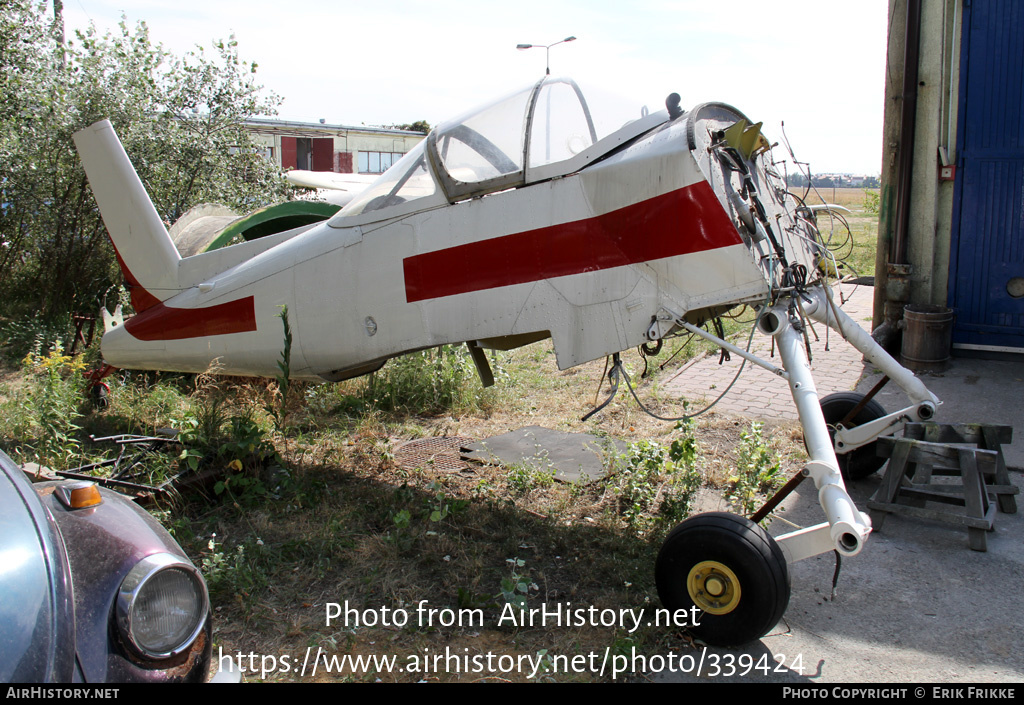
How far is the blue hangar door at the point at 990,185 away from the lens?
6875 mm

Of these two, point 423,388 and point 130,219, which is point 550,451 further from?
point 130,219

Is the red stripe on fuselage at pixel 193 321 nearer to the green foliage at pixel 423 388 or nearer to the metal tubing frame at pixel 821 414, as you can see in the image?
the green foliage at pixel 423 388

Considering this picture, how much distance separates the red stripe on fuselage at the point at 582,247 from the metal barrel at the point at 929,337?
15.1ft

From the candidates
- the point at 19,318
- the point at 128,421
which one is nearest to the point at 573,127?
the point at 128,421

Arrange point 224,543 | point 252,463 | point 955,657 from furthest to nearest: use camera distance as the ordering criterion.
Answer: point 252,463
point 224,543
point 955,657

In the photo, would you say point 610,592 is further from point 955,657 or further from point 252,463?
point 252,463

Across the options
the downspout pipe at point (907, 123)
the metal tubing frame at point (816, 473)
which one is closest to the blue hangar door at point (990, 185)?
the downspout pipe at point (907, 123)

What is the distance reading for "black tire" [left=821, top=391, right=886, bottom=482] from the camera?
4.71 meters

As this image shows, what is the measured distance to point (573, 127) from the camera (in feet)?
13.8

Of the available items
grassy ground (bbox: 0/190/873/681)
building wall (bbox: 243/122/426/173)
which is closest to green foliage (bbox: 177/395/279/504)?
grassy ground (bbox: 0/190/873/681)

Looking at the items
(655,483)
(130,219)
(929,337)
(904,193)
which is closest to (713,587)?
(655,483)

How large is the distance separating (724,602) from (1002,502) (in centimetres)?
241

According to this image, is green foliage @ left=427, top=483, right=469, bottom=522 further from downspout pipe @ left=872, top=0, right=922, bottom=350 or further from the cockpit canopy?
downspout pipe @ left=872, top=0, right=922, bottom=350

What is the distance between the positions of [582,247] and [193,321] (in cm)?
340
